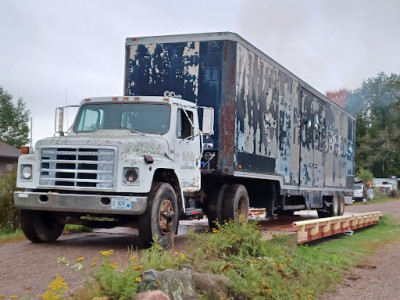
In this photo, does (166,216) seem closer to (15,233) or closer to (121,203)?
(121,203)

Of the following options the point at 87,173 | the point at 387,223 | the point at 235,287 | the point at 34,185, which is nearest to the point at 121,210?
the point at 87,173

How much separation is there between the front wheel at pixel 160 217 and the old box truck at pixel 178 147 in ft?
0.05

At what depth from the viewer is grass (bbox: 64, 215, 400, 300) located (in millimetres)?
5207

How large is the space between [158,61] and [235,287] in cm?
612

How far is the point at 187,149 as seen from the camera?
9609mm

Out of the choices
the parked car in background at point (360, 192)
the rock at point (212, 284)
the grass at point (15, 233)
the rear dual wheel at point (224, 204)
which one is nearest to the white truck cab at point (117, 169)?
the grass at point (15, 233)

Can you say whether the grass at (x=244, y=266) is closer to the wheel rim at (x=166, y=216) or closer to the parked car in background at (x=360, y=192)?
the wheel rim at (x=166, y=216)

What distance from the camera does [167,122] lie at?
930cm

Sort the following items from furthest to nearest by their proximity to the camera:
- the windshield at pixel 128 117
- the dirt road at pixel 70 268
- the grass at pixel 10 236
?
1. the grass at pixel 10 236
2. the windshield at pixel 128 117
3. the dirt road at pixel 70 268

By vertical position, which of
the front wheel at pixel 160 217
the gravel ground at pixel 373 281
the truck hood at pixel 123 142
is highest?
the truck hood at pixel 123 142

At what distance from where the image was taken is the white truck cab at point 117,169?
27.1ft

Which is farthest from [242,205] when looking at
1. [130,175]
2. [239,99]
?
[130,175]

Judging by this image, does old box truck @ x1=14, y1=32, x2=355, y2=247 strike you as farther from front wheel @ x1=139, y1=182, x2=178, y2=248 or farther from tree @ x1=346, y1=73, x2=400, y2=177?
tree @ x1=346, y1=73, x2=400, y2=177

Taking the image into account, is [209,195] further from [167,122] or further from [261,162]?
[167,122]
